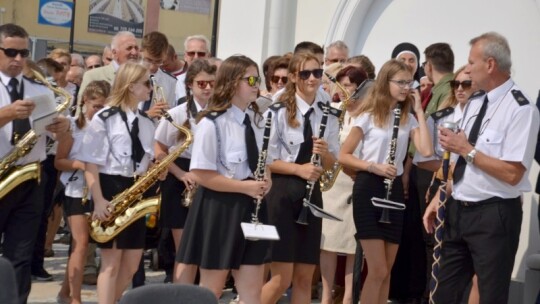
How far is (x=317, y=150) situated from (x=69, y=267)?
233cm

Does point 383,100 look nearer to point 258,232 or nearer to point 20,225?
point 258,232

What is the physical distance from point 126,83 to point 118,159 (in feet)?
1.83

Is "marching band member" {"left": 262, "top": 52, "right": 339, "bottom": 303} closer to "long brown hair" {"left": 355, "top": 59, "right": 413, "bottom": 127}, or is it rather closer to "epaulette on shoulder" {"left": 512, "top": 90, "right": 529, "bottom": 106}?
"long brown hair" {"left": 355, "top": 59, "right": 413, "bottom": 127}

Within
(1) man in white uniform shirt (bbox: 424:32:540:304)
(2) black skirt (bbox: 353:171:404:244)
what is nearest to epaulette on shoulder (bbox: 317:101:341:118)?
(2) black skirt (bbox: 353:171:404:244)

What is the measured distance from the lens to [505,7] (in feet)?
36.8

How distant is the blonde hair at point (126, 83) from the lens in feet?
25.4

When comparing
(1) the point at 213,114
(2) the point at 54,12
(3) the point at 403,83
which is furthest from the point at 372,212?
(2) the point at 54,12

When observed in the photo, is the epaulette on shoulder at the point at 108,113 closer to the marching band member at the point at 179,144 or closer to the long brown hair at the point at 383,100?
the marching band member at the point at 179,144

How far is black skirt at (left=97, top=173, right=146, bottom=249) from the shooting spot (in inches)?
301

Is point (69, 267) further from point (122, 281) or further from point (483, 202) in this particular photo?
point (483, 202)

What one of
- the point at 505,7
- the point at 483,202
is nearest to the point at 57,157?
the point at 483,202

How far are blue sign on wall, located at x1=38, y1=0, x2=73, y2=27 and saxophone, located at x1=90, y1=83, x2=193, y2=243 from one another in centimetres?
2425

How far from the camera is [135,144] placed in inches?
306

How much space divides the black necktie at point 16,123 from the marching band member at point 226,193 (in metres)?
1.53
